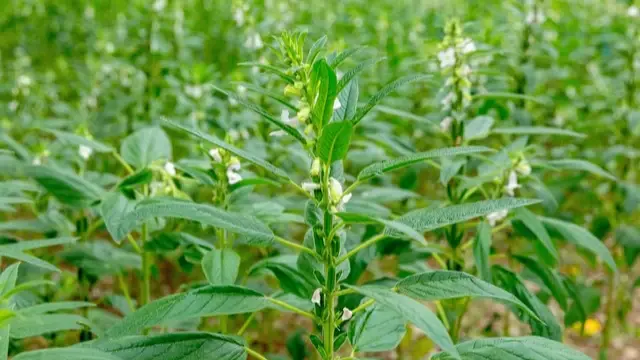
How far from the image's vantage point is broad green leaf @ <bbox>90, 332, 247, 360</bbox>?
136 cm

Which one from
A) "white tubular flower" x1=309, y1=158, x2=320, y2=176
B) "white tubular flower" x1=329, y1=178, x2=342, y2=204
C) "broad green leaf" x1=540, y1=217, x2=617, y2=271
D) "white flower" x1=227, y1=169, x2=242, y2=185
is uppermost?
"white tubular flower" x1=309, y1=158, x2=320, y2=176

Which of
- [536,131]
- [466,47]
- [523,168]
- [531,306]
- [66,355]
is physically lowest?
[531,306]

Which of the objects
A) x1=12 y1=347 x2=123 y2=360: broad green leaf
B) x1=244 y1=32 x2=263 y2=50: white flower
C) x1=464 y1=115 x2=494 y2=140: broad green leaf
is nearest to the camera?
x1=12 y1=347 x2=123 y2=360: broad green leaf

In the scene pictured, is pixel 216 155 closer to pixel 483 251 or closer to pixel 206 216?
pixel 206 216

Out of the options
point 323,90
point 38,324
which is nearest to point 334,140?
point 323,90

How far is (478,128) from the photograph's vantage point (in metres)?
2.43

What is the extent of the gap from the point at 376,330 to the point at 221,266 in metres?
0.40

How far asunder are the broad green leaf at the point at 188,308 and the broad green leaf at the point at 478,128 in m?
1.21

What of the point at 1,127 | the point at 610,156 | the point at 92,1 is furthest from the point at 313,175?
the point at 92,1

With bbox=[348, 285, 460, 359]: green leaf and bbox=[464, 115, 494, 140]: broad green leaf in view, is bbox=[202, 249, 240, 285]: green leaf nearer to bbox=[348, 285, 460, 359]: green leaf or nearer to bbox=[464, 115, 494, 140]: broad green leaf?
bbox=[348, 285, 460, 359]: green leaf

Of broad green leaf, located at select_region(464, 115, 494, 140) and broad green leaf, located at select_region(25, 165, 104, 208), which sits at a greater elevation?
broad green leaf, located at select_region(464, 115, 494, 140)

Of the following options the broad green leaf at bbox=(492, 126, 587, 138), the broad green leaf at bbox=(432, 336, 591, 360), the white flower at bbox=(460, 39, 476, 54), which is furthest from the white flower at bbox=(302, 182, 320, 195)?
the white flower at bbox=(460, 39, 476, 54)

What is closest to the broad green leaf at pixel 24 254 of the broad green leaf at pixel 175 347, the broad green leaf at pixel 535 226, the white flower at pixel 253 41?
the broad green leaf at pixel 175 347

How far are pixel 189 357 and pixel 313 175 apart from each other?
40cm
